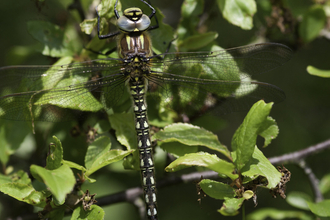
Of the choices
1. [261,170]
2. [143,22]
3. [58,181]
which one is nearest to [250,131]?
[261,170]

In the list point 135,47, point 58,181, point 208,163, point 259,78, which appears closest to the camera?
point 58,181

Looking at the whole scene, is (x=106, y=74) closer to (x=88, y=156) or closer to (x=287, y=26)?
(x=88, y=156)

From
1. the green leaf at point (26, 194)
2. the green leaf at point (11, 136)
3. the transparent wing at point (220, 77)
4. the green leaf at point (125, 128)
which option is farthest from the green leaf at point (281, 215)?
the green leaf at point (11, 136)

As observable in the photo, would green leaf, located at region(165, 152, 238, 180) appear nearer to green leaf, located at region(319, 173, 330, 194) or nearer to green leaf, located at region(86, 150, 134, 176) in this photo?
green leaf, located at region(86, 150, 134, 176)

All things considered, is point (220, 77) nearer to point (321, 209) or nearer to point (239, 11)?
point (239, 11)

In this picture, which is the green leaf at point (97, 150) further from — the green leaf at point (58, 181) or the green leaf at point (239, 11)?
the green leaf at point (239, 11)
